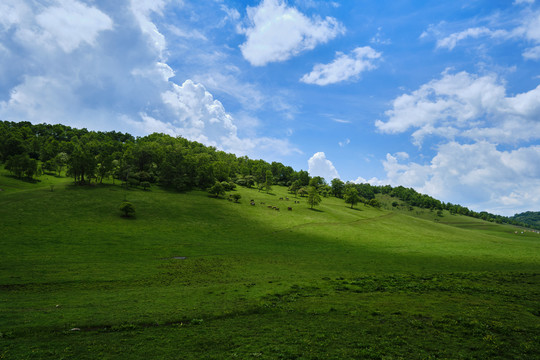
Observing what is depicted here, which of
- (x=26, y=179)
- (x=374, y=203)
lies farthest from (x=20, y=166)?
(x=374, y=203)

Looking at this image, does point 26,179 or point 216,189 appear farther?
point 216,189

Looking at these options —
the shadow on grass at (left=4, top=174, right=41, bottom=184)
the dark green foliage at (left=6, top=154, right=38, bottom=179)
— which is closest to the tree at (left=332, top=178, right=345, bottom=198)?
the shadow on grass at (left=4, top=174, right=41, bottom=184)

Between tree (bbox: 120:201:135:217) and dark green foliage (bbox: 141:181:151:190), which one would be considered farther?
dark green foliage (bbox: 141:181:151:190)

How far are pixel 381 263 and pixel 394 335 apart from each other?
94.8ft

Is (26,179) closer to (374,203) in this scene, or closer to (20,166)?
(20,166)

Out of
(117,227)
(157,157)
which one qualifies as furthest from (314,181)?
(117,227)

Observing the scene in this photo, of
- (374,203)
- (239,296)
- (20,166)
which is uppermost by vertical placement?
(374,203)

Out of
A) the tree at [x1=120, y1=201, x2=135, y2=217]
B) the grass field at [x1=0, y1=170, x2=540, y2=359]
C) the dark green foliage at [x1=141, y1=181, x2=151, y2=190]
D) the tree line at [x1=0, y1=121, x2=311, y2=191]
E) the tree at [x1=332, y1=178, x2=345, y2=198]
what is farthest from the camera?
the tree at [x1=332, y1=178, x2=345, y2=198]

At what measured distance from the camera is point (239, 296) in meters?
23.7

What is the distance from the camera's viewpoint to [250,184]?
5984 inches

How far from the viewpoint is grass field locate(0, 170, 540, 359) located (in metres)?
14.6

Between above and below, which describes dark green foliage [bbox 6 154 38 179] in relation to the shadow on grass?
above

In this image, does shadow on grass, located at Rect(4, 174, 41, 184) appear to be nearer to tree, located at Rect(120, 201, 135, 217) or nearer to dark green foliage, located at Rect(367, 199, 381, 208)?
tree, located at Rect(120, 201, 135, 217)

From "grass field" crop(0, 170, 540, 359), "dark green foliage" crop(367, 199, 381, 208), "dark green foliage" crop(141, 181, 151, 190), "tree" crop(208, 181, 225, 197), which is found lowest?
"grass field" crop(0, 170, 540, 359)
